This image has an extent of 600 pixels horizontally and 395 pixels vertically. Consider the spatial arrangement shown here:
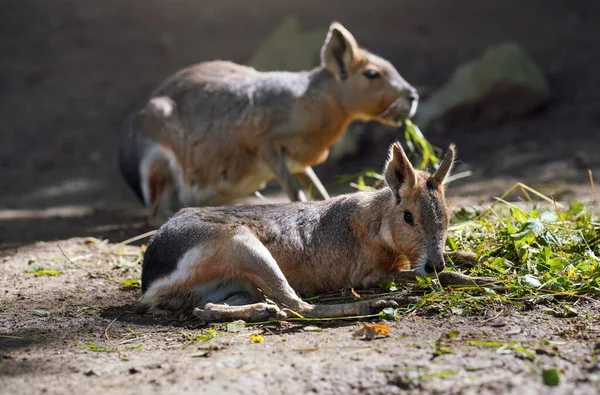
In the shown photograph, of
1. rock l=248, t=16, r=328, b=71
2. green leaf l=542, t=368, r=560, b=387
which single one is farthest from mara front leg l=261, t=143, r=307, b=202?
green leaf l=542, t=368, r=560, b=387

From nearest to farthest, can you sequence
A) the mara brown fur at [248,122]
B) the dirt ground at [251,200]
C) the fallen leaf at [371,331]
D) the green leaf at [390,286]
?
the dirt ground at [251,200]
the fallen leaf at [371,331]
the green leaf at [390,286]
the mara brown fur at [248,122]

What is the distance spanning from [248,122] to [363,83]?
98 centimetres

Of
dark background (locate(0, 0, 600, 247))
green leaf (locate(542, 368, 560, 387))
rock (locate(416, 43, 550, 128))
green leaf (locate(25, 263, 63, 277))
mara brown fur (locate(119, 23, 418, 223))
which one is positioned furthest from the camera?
rock (locate(416, 43, 550, 128))

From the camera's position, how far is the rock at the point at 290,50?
9.98 meters

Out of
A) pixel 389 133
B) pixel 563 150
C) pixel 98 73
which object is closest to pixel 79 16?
pixel 98 73

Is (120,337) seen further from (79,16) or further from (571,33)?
(79,16)

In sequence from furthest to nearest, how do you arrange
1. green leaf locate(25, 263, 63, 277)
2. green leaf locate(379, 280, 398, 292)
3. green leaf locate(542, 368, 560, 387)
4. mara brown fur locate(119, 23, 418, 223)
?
mara brown fur locate(119, 23, 418, 223), green leaf locate(25, 263, 63, 277), green leaf locate(379, 280, 398, 292), green leaf locate(542, 368, 560, 387)

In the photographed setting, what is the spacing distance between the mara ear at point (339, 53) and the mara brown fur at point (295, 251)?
215 centimetres

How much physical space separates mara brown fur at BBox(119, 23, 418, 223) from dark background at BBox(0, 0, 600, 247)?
2.13ft

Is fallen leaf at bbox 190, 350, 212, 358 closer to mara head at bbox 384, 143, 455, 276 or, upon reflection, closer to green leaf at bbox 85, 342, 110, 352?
green leaf at bbox 85, 342, 110, 352

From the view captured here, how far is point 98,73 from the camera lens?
11148 mm

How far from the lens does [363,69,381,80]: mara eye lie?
6691 millimetres

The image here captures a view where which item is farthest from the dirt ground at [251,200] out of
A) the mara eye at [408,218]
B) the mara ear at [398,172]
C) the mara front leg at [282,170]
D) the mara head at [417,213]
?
the mara front leg at [282,170]

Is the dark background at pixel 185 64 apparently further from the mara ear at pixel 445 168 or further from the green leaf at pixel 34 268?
the mara ear at pixel 445 168
